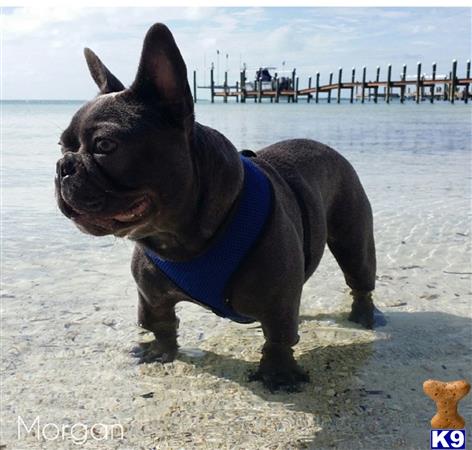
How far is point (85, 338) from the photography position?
3.89 m

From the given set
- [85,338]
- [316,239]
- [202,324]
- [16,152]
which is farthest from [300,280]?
[16,152]

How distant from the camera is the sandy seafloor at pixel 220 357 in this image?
2865 millimetres

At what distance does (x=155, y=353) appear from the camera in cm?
365

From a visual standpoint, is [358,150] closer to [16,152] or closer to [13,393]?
[16,152]

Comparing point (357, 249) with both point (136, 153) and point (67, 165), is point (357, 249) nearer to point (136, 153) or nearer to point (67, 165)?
point (136, 153)

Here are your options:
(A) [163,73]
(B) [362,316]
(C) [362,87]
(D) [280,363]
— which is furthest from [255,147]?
(C) [362,87]

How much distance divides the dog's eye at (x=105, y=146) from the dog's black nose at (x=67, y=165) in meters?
0.10

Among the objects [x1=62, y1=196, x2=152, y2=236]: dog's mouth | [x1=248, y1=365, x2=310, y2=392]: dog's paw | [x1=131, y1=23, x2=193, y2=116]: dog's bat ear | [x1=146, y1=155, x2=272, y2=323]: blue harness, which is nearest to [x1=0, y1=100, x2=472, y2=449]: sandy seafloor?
[x1=248, y1=365, x2=310, y2=392]: dog's paw

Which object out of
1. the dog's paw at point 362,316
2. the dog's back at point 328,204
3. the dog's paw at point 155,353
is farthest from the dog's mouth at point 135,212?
the dog's paw at point 362,316

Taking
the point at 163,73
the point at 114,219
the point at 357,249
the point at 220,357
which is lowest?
the point at 220,357

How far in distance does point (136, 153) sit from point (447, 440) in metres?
1.68

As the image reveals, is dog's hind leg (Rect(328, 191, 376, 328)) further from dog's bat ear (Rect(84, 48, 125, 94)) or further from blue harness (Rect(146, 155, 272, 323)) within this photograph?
dog's bat ear (Rect(84, 48, 125, 94))

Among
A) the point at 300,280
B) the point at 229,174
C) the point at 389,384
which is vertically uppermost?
the point at 229,174

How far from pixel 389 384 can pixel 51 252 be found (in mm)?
3492
